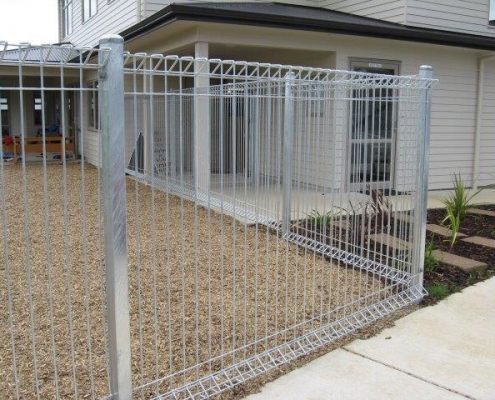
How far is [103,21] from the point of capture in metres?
14.1

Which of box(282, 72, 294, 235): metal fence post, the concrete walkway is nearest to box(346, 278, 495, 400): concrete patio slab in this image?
the concrete walkway

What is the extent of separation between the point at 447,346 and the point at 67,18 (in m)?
19.3

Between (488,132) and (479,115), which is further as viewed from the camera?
(488,132)

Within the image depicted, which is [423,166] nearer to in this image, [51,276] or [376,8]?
[51,276]

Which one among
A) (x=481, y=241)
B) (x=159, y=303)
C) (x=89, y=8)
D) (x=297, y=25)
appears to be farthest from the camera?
(x=89, y=8)

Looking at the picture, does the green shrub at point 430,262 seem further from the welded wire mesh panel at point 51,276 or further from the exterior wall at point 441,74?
the exterior wall at point 441,74

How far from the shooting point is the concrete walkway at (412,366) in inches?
126

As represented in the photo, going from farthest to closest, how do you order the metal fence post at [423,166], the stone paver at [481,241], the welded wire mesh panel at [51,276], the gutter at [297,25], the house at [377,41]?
the house at [377,41] → the gutter at [297,25] → the stone paver at [481,241] → the metal fence post at [423,166] → the welded wire mesh panel at [51,276]

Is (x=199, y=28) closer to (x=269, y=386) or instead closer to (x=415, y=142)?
(x=415, y=142)

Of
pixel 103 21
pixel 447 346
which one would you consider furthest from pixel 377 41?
pixel 103 21

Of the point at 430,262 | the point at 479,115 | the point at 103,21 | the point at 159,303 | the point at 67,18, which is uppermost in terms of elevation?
the point at 67,18

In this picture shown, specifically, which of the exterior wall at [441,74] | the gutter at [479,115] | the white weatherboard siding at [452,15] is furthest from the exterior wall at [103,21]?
the gutter at [479,115]

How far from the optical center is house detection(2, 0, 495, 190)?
863 centimetres

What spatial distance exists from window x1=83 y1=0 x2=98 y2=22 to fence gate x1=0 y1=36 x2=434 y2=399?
9.19 m
